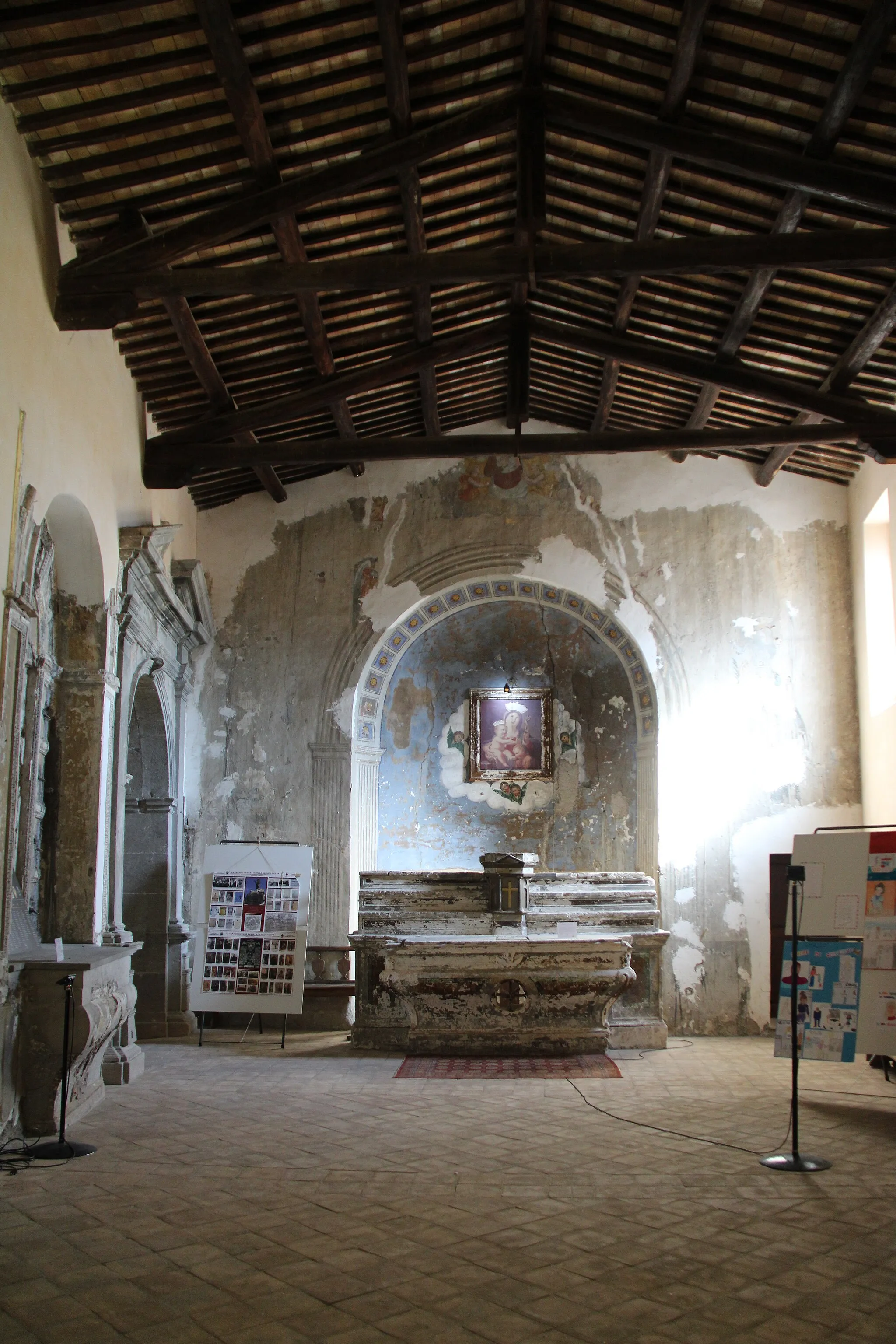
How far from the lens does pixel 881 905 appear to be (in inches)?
274

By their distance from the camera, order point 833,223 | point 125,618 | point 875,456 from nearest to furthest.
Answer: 1. point 833,223
2. point 125,618
3. point 875,456

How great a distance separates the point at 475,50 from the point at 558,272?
1.41 meters

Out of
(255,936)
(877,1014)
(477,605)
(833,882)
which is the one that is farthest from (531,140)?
(255,936)

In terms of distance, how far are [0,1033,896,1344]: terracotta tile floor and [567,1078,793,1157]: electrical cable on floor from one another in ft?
0.22

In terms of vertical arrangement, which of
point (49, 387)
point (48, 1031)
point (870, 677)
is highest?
point (49, 387)

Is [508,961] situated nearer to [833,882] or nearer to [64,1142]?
[833,882]

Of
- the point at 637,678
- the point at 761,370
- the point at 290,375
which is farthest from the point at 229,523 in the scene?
the point at 761,370

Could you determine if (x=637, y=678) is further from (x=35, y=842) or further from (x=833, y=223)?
(x=35, y=842)

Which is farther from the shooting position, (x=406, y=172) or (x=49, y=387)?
(x=406, y=172)

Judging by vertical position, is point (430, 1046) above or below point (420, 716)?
below

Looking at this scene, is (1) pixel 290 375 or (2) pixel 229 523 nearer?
(1) pixel 290 375

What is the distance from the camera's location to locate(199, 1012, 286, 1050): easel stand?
32.0 feet

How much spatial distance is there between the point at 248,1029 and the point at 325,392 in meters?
5.94

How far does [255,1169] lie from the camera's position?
18.5ft
